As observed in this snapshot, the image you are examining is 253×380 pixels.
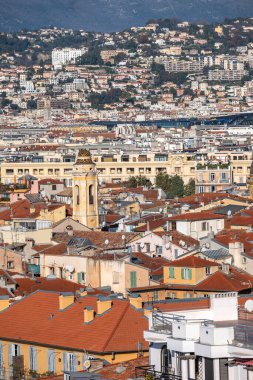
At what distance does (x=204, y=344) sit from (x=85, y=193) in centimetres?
3759

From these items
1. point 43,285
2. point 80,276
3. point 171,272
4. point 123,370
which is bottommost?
point 80,276

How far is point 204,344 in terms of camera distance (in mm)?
16000

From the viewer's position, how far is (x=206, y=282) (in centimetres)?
3466

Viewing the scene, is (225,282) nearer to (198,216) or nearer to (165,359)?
(198,216)

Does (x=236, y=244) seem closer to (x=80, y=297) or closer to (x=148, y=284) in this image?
(x=148, y=284)

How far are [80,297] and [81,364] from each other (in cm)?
380

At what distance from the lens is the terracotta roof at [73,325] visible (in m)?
24.1

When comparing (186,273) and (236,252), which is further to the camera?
(236,252)

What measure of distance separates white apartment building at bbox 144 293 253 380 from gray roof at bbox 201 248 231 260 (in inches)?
839

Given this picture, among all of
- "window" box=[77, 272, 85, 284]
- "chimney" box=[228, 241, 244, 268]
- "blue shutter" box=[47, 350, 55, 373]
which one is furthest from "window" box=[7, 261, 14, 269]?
"blue shutter" box=[47, 350, 55, 373]

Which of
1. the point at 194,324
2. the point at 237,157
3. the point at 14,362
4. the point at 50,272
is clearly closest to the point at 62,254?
the point at 50,272

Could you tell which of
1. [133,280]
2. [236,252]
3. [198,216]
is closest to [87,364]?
[133,280]

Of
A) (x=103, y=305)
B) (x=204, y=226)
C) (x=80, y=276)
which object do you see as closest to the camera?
(x=103, y=305)

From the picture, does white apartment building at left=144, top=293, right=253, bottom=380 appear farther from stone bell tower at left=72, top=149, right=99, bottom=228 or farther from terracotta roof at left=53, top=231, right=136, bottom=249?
stone bell tower at left=72, top=149, right=99, bottom=228
